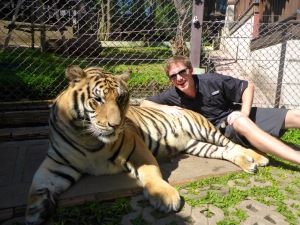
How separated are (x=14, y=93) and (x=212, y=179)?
292 centimetres

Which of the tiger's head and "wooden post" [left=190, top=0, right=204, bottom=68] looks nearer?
the tiger's head

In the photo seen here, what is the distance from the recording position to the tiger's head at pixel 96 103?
212cm

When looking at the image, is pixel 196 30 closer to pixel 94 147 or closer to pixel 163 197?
pixel 94 147

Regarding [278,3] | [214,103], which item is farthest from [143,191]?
[278,3]

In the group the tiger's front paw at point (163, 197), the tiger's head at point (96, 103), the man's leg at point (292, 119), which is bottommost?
the tiger's front paw at point (163, 197)

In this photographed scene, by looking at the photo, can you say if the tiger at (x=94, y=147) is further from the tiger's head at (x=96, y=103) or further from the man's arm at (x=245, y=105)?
the man's arm at (x=245, y=105)

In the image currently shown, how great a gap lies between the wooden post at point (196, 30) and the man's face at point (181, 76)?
0.97 m

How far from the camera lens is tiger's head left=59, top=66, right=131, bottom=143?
6.97 ft

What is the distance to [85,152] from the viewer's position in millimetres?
2381

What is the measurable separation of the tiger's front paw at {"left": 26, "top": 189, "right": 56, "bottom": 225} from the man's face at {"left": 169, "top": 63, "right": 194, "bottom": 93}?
1.61m

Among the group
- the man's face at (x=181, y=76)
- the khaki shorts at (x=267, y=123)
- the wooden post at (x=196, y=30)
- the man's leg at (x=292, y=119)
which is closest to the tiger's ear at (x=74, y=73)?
the man's face at (x=181, y=76)

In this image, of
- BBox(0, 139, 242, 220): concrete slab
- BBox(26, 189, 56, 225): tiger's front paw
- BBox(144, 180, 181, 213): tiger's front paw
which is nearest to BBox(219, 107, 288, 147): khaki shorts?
BBox(0, 139, 242, 220): concrete slab

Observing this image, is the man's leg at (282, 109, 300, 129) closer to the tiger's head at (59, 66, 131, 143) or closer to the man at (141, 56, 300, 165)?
the man at (141, 56, 300, 165)

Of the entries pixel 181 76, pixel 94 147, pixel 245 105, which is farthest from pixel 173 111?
pixel 94 147
